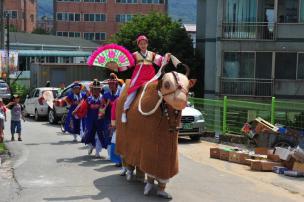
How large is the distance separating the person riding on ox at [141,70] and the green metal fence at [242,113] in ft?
22.2

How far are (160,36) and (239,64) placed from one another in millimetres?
8084

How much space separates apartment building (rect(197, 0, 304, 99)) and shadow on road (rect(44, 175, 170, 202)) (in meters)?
19.7

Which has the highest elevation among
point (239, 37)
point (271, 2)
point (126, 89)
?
point (271, 2)

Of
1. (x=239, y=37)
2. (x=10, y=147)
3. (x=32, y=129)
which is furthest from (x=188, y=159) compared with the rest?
(x=239, y=37)

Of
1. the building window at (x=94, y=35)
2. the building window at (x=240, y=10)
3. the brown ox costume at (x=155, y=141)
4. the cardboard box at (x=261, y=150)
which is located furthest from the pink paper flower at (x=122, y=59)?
the building window at (x=94, y=35)

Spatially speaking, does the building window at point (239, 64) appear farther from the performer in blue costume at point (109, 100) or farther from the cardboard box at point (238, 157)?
the performer in blue costume at point (109, 100)

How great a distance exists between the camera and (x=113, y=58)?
37.6 feet

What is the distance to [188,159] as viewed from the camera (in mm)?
14102

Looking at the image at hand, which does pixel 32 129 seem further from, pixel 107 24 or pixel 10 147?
pixel 107 24

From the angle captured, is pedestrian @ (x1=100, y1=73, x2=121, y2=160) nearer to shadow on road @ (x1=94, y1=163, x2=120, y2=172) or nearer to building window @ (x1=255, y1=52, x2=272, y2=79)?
shadow on road @ (x1=94, y1=163, x2=120, y2=172)

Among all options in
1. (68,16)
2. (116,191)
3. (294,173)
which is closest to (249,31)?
(294,173)

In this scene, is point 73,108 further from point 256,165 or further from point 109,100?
point 256,165

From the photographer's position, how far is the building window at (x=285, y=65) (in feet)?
94.3

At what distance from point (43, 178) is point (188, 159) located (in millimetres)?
4591
